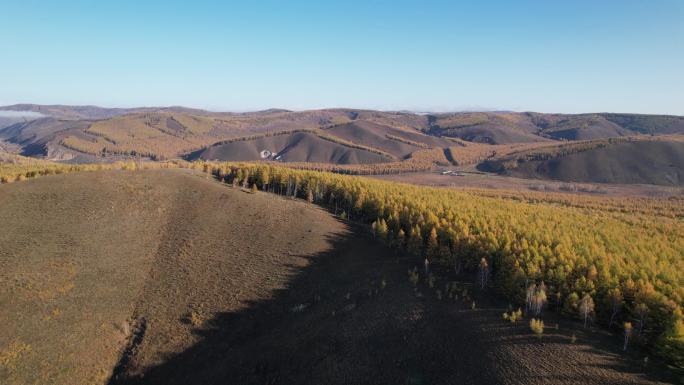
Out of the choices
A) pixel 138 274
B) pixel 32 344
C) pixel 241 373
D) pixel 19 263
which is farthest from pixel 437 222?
pixel 19 263

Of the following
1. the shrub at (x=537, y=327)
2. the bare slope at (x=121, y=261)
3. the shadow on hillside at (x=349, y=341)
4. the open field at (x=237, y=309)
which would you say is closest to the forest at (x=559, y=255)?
the open field at (x=237, y=309)

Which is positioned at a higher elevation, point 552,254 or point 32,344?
point 552,254

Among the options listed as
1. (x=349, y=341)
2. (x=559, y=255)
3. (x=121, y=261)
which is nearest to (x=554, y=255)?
(x=559, y=255)

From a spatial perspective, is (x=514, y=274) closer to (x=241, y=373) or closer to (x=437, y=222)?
(x=437, y=222)

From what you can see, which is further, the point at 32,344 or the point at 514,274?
the point at 514,274

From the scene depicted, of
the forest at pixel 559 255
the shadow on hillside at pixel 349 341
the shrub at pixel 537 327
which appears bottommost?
the shadow on hillside at pixel 349 341

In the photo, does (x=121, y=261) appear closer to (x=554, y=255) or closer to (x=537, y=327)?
(x=537, y=327)

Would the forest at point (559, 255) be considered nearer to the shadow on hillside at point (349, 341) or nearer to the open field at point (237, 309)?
the open field at point (237, 309)

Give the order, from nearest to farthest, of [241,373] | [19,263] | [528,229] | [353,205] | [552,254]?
[241,373]
[552,254]
[19,263]
[528,229]
[353,205]

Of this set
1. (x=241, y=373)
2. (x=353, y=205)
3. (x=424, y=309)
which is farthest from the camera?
(x=353, y=205)
